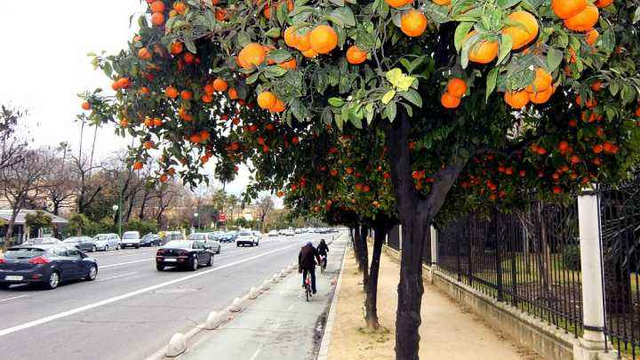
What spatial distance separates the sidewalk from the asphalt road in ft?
3.02

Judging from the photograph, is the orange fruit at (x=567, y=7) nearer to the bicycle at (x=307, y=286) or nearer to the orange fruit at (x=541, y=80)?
the orange fruit at (x=541, y=80)

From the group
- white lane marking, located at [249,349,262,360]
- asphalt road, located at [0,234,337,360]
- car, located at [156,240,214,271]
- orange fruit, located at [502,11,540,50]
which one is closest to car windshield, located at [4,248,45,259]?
asphalt road, located at [0,234,337,360]

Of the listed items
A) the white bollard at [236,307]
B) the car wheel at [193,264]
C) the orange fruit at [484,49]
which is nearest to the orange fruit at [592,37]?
the orange fruit at [484,49]

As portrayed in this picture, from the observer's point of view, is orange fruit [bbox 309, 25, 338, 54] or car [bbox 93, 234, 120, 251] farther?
car [bbox 93, 234, 120, 251]

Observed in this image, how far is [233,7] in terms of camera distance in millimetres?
3117

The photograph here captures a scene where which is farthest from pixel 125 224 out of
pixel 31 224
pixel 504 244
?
pixel 504 244

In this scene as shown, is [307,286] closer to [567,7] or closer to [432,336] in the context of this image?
[432,336]

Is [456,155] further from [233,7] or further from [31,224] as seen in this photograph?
[31,224]

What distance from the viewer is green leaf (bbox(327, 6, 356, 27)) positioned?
1962 mm

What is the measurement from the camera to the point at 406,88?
2096mm

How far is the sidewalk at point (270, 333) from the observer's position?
299 inches

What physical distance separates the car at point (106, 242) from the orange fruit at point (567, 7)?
42.2 m

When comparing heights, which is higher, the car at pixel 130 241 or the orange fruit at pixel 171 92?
the orange fruit at pixel 171 92

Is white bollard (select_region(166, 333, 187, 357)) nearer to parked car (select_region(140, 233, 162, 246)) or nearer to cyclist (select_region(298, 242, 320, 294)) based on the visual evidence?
cyclist (select_region(298, 242, 320, 294))
